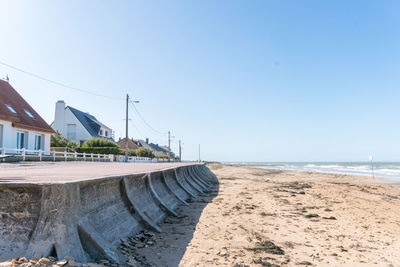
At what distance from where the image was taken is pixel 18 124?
2098 centimetres

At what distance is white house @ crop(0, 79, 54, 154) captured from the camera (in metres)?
20.1

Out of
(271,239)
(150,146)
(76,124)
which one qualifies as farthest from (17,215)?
(150,146)

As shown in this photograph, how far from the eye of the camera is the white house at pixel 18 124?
65.9 ft

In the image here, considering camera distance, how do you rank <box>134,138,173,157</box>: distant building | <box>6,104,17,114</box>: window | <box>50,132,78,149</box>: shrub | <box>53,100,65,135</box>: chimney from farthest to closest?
<box>134,138,173,157</box>: distant building, <box>53,100,65,135</box>: chimney, <box>50,132,78,149</box>: shrub, <box>6,104,17,114</box>: window

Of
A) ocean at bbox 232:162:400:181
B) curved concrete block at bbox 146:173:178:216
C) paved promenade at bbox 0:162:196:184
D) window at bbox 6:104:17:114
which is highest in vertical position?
window at bbox 6:104:17:114

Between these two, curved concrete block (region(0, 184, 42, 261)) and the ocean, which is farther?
the ocean

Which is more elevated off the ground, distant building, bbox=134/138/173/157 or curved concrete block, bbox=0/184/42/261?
distant building, bbox=134/138/173/157

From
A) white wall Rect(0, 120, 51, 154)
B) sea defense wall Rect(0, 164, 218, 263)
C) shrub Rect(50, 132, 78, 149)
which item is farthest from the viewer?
shrub Rect(50, 132, 78, 149)

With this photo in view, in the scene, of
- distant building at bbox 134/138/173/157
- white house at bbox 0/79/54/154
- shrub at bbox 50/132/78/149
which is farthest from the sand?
distant building at bbox 134/138/173/157

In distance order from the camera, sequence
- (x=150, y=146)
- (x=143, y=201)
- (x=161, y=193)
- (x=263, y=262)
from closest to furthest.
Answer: (x=263, y=262) → (x=143, y=201) → (x=161, y=193) → (x=150, y=146)

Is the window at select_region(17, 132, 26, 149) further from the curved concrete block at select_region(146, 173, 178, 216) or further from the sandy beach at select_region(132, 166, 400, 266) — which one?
the sandy beach at select_region(132, 166, 400, 266)

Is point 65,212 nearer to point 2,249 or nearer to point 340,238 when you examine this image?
point 2,249

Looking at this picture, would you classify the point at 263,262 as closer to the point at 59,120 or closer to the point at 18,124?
the point at 18,124

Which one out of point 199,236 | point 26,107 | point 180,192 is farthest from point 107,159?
point 199,236
